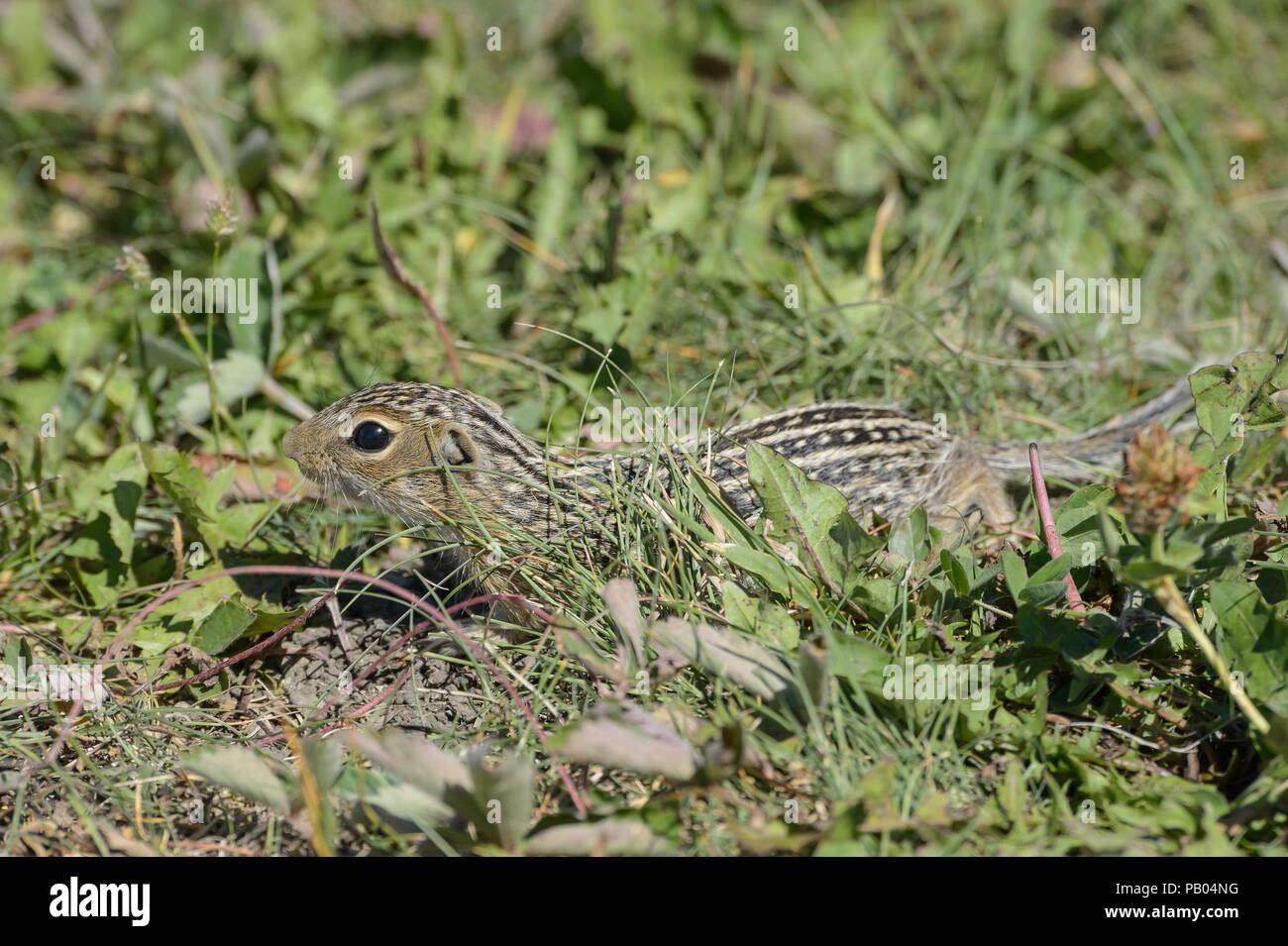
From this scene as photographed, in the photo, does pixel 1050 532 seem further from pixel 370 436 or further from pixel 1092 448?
pixel 370 436

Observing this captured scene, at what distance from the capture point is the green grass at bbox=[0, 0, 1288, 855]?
2.90m

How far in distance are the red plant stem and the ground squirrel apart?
517 mm

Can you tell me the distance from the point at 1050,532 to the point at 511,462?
5.97 feet

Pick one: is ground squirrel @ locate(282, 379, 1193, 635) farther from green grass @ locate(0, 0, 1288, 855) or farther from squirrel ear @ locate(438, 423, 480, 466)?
green grass @ locate(0, 0, 1288, 855)

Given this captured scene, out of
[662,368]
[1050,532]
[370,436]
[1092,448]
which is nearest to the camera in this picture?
[1050,532]

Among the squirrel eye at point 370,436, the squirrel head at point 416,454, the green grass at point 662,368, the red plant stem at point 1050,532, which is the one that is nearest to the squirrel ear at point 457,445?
the squirrel head at point 416,454

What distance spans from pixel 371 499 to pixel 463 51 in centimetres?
304

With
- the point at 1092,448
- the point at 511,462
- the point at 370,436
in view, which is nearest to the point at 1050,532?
the point at 1092,448

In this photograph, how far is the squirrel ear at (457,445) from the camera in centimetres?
405

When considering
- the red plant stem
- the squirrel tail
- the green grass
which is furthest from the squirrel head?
the squirrel tail

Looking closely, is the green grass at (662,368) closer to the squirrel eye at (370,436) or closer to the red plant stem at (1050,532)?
the red plant stem at (1050,532)

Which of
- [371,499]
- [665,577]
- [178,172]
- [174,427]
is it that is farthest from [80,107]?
[665,577]

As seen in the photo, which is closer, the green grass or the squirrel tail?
the green grass

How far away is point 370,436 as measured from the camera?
4051mm
